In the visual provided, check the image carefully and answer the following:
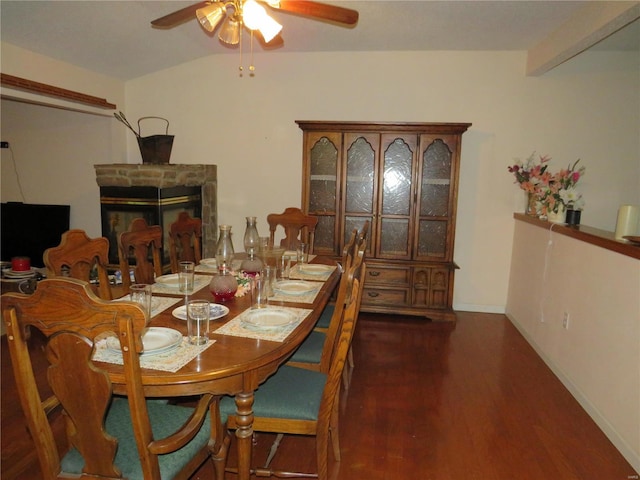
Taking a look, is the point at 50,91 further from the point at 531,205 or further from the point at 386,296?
the point at 531,205

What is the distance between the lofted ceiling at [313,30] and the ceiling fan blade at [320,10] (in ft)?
3.57

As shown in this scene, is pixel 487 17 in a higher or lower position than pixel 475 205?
higher

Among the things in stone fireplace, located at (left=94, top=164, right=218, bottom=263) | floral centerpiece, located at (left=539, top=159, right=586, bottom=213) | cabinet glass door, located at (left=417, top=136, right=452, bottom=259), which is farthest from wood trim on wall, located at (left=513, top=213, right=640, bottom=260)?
stone fireplace, located at (left=94, top=164, right=218, bottom=263)

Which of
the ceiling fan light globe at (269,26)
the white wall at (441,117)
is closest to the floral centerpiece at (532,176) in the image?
the white wall at (441,117)

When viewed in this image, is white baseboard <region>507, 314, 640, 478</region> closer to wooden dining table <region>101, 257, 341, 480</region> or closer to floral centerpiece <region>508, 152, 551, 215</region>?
floral centerpiece <region>508, 152, 551, 215</region>

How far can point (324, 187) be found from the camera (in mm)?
4113

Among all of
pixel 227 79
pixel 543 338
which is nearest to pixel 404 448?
pixel 543 338

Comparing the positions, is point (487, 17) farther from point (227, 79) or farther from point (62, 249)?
point (62, 249)

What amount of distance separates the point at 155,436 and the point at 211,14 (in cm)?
189

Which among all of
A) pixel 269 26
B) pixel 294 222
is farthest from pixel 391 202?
pixel 269 26

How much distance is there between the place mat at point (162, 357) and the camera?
1353 millimetres

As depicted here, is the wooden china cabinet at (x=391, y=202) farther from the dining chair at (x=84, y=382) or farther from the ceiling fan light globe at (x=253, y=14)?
the dining chair at (x=84, y=382)

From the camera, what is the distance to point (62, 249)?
6.64 ft

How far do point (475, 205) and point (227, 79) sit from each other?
9.03 ft
